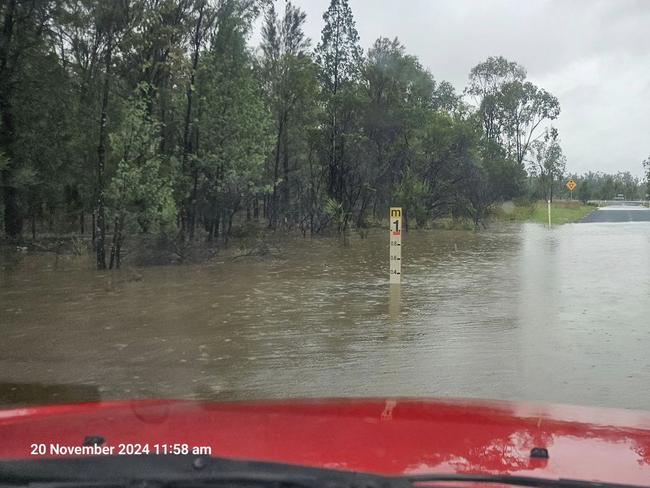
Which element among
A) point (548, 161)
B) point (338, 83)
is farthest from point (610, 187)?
point (338, 83)

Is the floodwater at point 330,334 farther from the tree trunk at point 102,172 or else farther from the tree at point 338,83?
the tree at point 338,83

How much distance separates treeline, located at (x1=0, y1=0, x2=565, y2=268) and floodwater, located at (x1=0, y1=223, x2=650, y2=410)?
3.67m

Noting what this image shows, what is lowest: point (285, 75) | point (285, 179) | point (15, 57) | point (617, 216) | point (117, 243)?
point (117, 243)

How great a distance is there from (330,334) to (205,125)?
50.4 feet

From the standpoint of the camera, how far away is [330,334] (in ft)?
29.1

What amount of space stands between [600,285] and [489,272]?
320cm

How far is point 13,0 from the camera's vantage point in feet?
60.4

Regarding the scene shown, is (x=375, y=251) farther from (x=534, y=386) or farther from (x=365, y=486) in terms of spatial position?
(x=365, y=486)

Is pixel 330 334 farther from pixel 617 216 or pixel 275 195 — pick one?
pixel 617 216

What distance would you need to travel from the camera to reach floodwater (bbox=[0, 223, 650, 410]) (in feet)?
A: 21.0

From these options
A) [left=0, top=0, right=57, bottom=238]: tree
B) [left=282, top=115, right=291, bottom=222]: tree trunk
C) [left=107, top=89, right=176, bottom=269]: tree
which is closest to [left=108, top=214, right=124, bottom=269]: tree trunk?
[left=107, top=89, right=176, bottom=269]: tree

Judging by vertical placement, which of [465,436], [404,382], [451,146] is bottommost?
[404,382]

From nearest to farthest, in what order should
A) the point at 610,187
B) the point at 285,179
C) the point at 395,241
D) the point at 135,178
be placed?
the point at 395,241 → the point at 135,178 → the point at 285,179 → the point at 610,187

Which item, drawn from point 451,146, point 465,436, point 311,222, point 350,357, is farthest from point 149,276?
point 451,146
